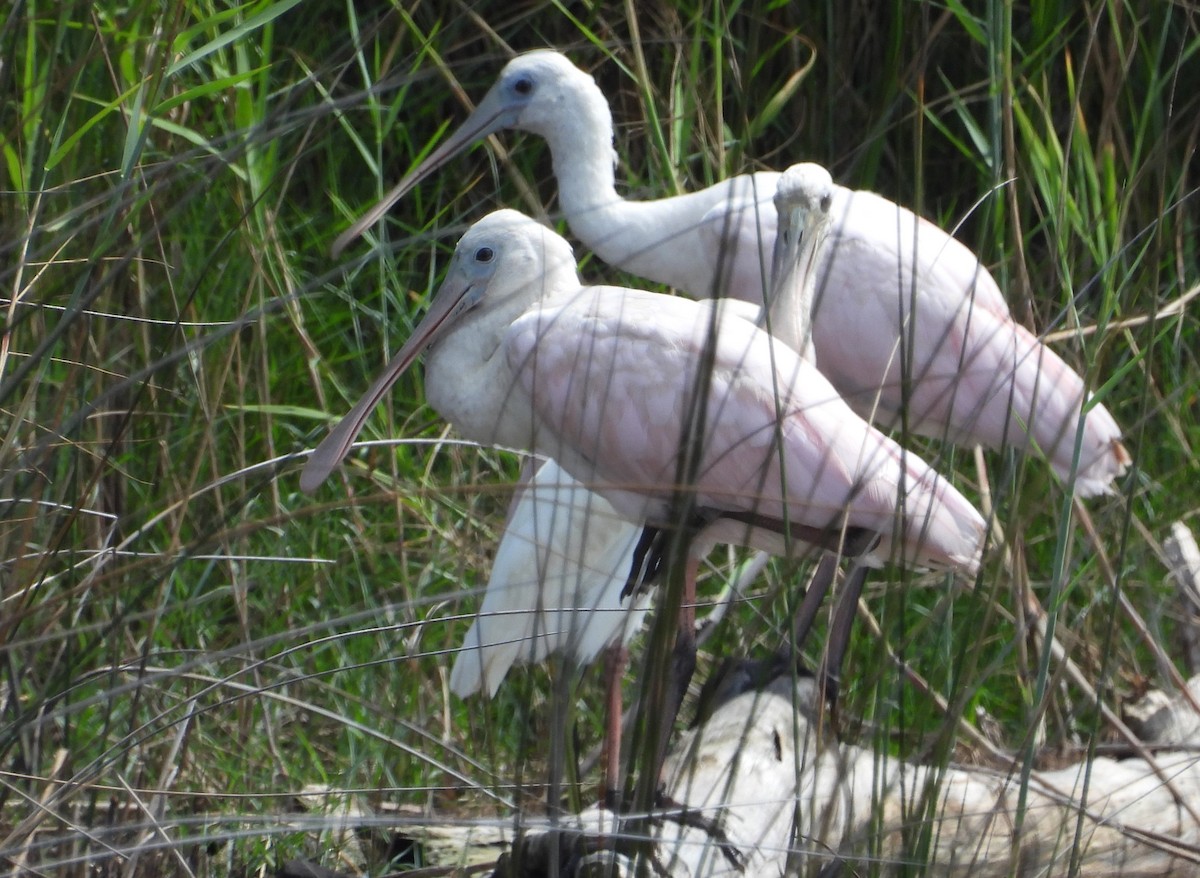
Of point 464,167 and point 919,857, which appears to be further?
point 464,167

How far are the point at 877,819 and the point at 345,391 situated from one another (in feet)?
8.22

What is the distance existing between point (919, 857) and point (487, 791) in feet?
1.45

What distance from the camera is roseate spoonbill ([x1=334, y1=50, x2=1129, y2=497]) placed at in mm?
3734

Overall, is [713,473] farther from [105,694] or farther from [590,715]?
[105,694]

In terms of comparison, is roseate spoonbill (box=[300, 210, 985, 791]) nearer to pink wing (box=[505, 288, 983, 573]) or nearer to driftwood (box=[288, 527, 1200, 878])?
pink wing (box=[505, 288, 983, 573])

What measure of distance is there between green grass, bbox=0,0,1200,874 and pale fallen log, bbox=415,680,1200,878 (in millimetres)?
88

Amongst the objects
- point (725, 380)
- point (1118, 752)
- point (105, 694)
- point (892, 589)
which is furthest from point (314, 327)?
point (105, 694)

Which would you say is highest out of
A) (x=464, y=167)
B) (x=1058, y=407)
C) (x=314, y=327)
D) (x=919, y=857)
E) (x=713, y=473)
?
(x=464, y=167)

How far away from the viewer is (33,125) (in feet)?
9.69

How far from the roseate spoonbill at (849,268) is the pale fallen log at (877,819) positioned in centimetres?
97

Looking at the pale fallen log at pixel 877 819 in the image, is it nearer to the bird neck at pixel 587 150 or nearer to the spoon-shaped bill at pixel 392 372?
the spoon-shaped bill at pixel 392 372

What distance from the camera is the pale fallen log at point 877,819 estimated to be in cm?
169

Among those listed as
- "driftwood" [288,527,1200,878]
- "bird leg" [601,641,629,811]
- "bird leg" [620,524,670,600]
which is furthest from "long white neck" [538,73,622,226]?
"driftwood" [288,527,1200,878]

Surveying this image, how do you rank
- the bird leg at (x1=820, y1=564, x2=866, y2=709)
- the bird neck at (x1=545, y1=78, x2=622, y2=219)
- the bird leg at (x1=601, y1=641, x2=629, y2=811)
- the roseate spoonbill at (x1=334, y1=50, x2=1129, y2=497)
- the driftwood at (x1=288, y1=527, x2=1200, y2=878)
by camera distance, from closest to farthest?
the driftwood at (x1=288, y1=527, x2=1200, y2=878)
the bird leg at (x1=601, y1=641, x2=629, y2=811)
the bird leg at (x1=820, y1=564, x2=866, y2=709)
the roseate spoonbill at (x1=334, y1=50, x2=1129, y2=497)
the bird neck at (x1=545, y1=78, x2=622, y2=219)
